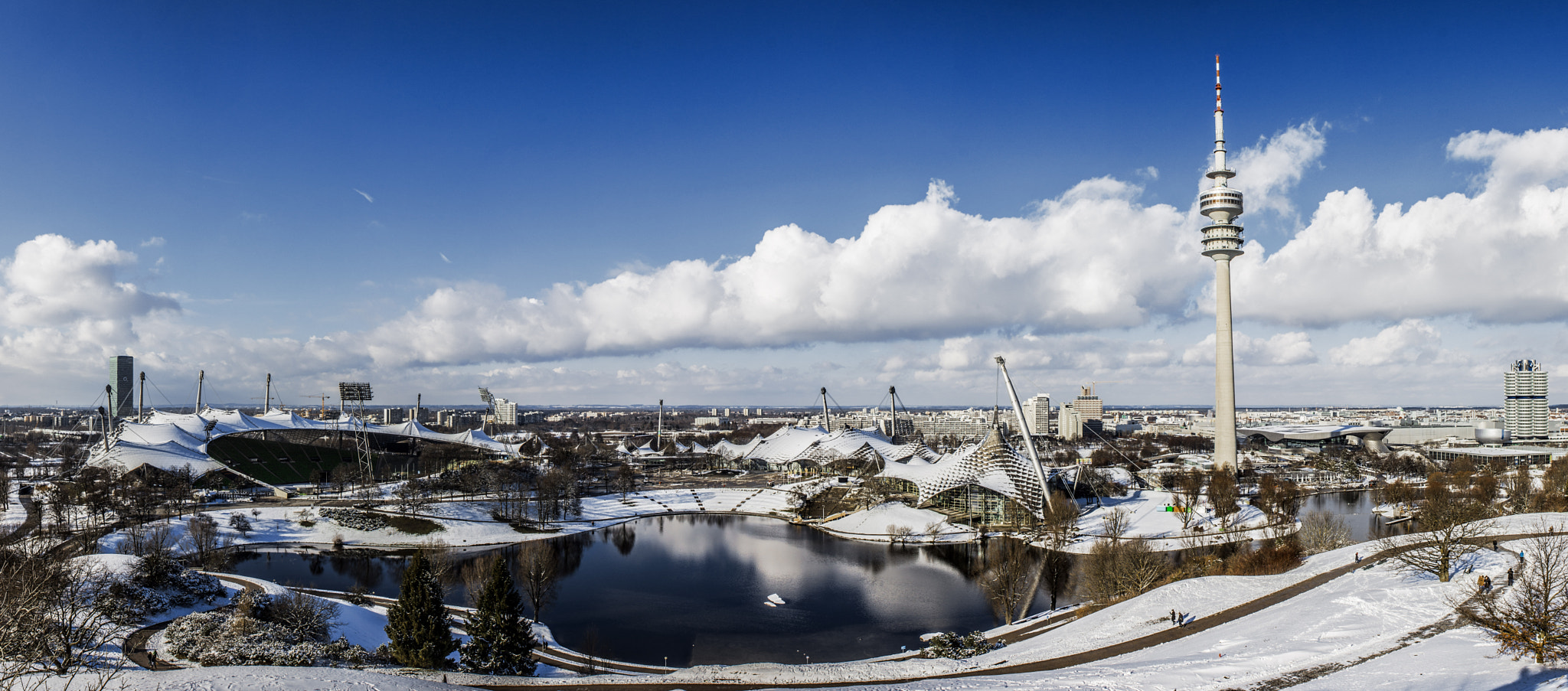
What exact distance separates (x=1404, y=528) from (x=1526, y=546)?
21950 millimetres

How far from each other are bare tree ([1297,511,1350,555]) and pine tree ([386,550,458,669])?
3273cm

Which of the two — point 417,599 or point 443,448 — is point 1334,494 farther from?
point 443,448

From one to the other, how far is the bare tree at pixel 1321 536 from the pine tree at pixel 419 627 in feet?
107

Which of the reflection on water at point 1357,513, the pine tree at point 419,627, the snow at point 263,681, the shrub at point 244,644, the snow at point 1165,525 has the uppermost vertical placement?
the snow at point 263,681

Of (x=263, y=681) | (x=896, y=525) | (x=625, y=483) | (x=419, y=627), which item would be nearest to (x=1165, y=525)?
(x=896, y=525)

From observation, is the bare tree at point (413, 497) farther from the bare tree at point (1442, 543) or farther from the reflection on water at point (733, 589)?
the bare tree at point (1442, 543)

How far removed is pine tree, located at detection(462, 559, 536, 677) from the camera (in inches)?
754

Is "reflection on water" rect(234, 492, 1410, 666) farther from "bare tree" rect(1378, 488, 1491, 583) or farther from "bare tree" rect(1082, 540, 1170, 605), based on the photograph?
"bare tree" rect(1378, 488, 1491, 583)

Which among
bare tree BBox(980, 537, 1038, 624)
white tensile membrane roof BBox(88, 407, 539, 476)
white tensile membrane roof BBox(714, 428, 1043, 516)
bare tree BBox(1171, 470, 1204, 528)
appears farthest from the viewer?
white tensile membrane roof BBox(88, 407, 539, 476)

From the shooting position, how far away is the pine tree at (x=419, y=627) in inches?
741

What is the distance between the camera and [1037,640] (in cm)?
2242

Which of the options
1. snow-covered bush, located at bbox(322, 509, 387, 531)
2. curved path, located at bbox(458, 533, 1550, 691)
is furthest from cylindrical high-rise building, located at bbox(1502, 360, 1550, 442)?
snow-covered bush, located at bbox(322, 509, 387, 531)

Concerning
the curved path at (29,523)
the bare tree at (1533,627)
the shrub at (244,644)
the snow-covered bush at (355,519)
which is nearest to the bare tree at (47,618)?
the shrub at (244,644)

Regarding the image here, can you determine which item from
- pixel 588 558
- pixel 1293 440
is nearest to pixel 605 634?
pixel 588 558
